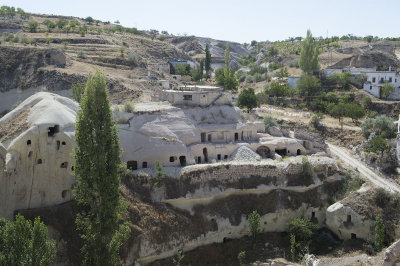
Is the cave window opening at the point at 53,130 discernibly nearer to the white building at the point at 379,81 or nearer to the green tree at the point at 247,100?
the green tree at the point at 247,100

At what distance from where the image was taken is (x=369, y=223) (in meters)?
27.1

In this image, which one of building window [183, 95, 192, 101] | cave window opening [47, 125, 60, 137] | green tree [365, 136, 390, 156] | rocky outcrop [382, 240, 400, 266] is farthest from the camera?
building window [183, 95, 192, 101]

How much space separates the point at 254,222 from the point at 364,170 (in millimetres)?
12924

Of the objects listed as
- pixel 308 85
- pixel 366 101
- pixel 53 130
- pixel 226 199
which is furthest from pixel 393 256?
pixel 308 85

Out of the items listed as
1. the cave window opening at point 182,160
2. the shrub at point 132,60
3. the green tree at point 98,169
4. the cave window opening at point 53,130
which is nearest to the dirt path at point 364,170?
the cave window opening at point 182,160

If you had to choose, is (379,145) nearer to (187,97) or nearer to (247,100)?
(247,100)

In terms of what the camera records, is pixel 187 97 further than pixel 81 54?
No

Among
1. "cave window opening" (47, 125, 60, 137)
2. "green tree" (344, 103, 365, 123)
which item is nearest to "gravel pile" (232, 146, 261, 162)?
"cave window opening" (47, 125, 60, 137)

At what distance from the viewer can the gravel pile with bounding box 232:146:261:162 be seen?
104ft

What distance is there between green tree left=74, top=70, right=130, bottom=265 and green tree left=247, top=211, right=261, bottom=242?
10.7 metres

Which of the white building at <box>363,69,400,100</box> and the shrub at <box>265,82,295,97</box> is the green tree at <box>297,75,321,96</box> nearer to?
the shrub at <box>265,82,295,97</box>

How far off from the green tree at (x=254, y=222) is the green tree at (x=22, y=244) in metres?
14.8

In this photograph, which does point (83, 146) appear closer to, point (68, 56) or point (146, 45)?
point (68, 56)

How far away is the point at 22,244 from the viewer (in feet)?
50.2
